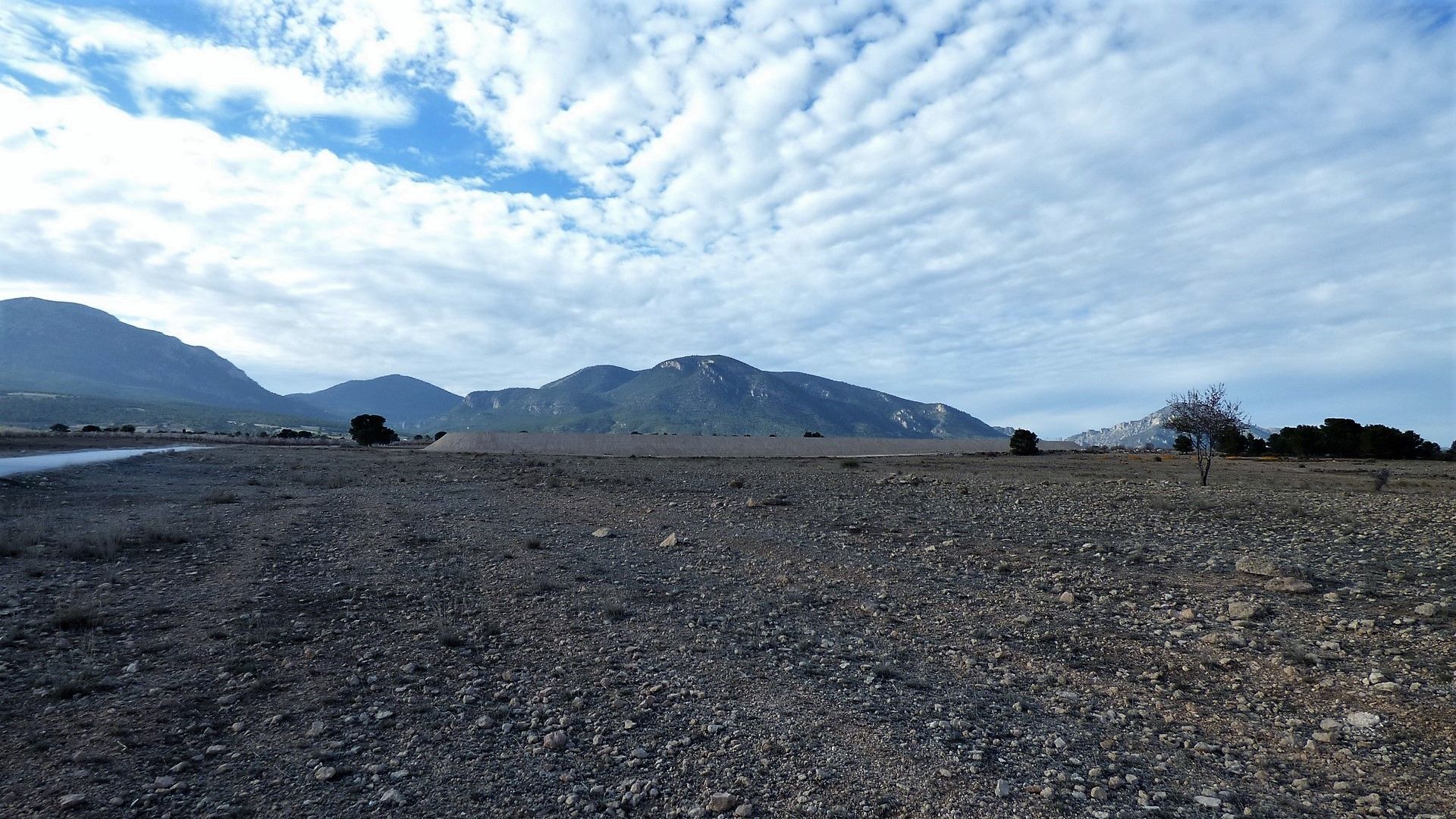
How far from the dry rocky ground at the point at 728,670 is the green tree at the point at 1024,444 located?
61.8m

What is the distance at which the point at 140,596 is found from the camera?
9.80 meters

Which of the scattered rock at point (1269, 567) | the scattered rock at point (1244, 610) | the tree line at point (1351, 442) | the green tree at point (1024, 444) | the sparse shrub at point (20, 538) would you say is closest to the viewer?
the scattered rock at point (1244, 610)

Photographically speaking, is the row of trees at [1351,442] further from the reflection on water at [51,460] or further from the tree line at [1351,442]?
the reflection on water at [51,460]

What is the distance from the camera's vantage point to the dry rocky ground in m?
5.07

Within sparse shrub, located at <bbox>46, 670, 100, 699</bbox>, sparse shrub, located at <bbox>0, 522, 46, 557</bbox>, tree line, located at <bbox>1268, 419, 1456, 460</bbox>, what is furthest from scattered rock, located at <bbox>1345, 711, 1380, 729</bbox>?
tree line, located at <bbox>1268, 419, 1456, 460</bbox>

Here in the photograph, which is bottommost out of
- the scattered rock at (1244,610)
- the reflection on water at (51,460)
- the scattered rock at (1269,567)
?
the scattered rock at (1244,610)

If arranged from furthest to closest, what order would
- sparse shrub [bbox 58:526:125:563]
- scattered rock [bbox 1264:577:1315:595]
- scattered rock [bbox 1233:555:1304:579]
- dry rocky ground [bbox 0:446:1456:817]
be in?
sparse shrub [bbox 58:526:125:563], scattered rock [bbox 1233:555:1304:579], scattered rock [bbox 1264:577:1315:595], dry rocky ground [bbox 0:446:1456:817]

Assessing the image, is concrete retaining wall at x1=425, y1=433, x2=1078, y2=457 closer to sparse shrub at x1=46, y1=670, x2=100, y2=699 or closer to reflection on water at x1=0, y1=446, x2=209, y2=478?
reflection on water at x1=0, y1=446, x2=209, y2=478

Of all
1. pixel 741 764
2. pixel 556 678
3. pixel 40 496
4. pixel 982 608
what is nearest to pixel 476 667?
pixel 556 678

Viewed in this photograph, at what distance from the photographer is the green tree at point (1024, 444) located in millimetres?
75500

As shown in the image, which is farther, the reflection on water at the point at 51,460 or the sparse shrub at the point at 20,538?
the reflection on water at the point at 51,460

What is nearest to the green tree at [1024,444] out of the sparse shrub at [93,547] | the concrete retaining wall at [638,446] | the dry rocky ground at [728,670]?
the concrete retaining wall at [638,446]

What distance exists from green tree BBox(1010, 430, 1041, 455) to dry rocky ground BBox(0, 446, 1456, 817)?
61.8 meters

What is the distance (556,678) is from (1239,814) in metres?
5.59
